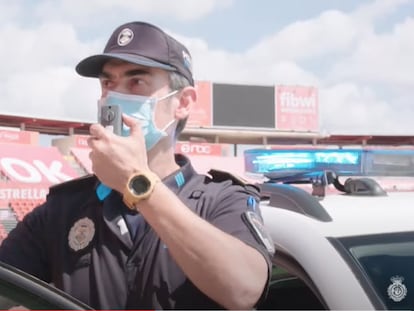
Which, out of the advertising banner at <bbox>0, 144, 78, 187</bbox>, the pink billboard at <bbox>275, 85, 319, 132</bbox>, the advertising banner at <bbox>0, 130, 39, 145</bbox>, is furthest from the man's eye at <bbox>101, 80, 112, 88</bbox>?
the pink billboard at <bbox>275, 85, 319, 132</bbox>

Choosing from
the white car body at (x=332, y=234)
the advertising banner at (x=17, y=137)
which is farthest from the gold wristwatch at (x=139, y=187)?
the advertising banner at (x=17, y=137)

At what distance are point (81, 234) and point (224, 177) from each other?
0.41 metres

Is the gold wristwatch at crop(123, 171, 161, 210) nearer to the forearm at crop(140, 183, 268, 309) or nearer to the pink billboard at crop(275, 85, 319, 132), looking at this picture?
the forearm at crop(140, 183, 268, 309)

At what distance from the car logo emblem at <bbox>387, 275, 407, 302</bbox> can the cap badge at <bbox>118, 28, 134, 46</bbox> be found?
0.98m

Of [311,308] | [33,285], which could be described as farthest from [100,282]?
[311,308]

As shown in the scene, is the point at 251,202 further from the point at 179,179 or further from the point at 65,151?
the point at 65,151

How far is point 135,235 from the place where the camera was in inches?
62.1

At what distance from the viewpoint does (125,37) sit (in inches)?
68.6

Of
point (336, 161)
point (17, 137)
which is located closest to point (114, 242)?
point (336, 161)

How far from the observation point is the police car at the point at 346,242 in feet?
5.46

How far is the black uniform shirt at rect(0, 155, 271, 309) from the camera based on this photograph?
150 cm

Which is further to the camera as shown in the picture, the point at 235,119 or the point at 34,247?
the point at 235,119

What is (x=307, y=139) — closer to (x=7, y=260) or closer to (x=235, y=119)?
(x=235, y=119)

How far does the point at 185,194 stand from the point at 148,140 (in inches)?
7.1
